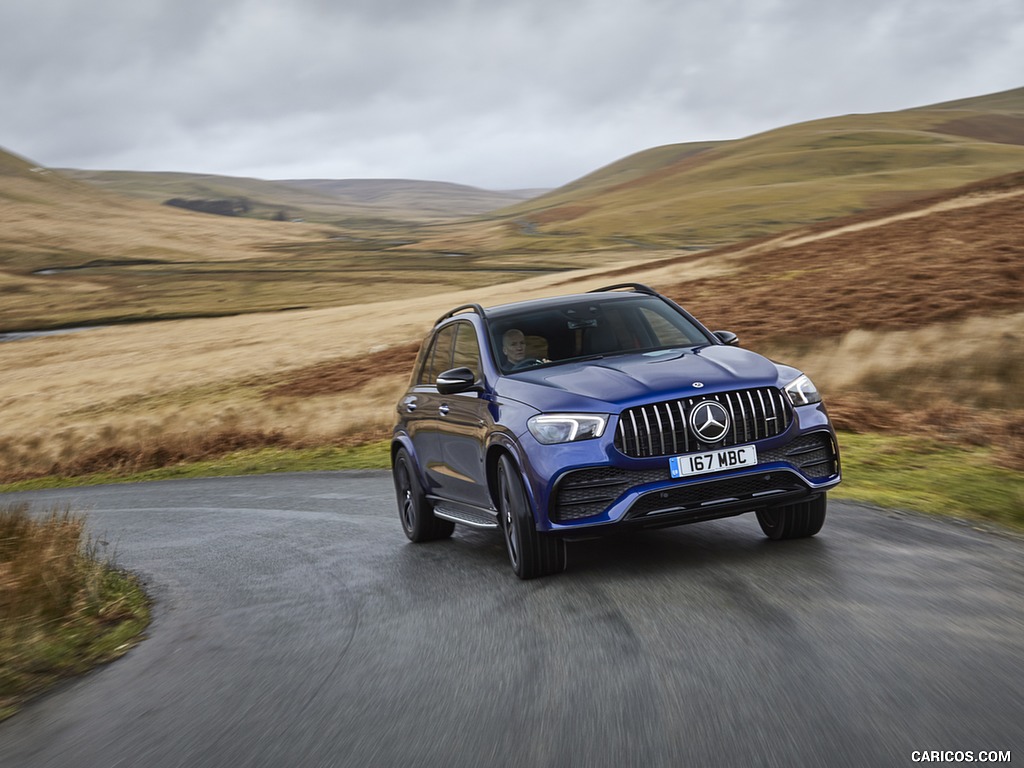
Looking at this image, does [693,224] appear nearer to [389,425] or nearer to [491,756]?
[389,425]

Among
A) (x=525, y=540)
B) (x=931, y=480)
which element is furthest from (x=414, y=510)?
(x=931, y=480)

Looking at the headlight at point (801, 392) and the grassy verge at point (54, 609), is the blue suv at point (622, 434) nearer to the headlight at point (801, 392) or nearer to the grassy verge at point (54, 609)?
the headlight at point (801, 392)

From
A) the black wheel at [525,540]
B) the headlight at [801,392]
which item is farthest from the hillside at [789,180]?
the black wheel at [525,540]

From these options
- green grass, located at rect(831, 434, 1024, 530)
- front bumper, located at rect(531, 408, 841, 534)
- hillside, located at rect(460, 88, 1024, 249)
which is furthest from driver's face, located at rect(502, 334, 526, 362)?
hillside, located at rect(460, 88, 1024, 249)

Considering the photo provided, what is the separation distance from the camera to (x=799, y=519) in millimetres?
7695

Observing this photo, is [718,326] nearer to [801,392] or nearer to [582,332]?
[582,332]

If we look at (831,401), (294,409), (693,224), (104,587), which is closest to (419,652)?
(104,587)

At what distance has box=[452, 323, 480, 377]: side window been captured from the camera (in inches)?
334

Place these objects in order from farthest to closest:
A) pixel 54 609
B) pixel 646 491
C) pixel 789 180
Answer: pixel 789 180, pixel 54 609, pixel 646 491

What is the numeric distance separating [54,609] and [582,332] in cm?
374

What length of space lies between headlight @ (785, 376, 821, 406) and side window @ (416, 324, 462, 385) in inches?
109

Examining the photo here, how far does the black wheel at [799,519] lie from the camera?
767cm

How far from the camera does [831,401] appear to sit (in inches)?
646

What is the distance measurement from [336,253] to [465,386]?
356 feet
